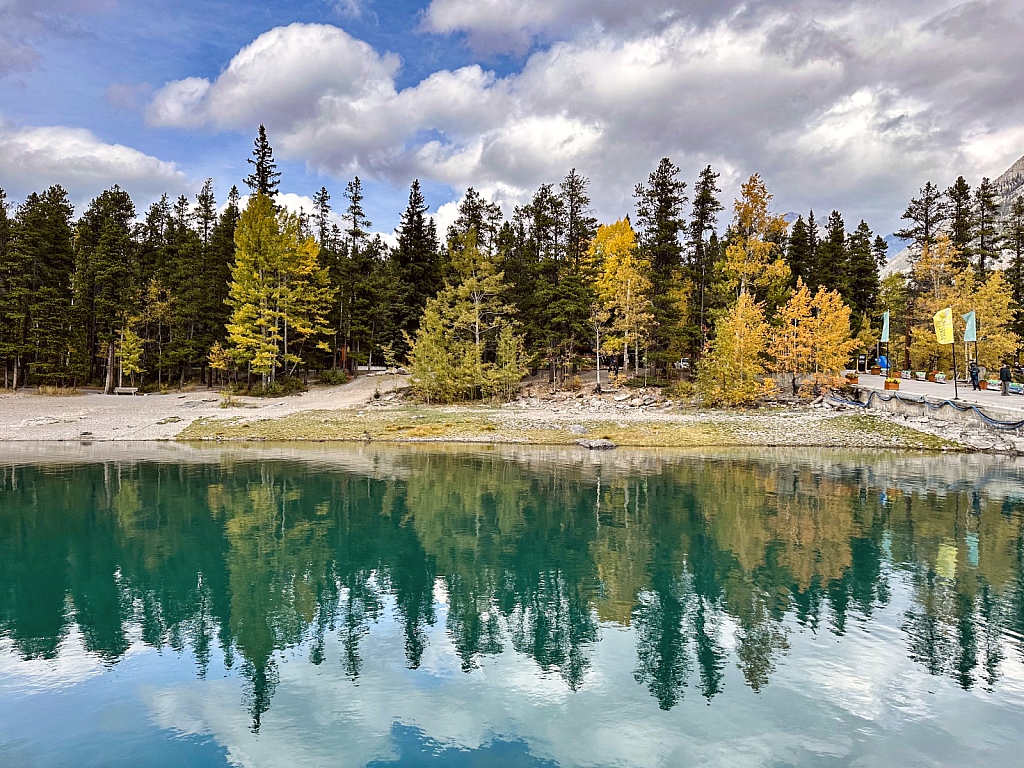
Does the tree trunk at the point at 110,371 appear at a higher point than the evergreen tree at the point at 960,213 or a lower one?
lower

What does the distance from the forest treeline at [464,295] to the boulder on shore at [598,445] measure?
13.5 m

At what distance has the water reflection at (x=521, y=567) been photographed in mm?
11117

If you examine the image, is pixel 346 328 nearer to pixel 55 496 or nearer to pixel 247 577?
pixel 55 496

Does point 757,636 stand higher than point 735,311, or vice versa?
point 735,311

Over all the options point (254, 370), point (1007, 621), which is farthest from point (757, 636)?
point (254, 370)

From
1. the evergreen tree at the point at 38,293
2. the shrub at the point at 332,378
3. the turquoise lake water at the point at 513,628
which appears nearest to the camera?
the turquoise lake water at the point at 513,628

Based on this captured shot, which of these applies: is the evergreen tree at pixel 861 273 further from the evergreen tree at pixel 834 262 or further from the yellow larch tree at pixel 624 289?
the yellow larch tree at pixel 624 289

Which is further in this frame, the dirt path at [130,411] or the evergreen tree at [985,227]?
the evergreen tree at [985,227]

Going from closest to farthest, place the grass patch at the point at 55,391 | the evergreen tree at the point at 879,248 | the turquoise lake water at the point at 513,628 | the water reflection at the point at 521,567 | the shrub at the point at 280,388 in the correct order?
the turquoise lake water at the point at 513,628, the water reflection at the point at 521,567, the grass patch at the point at 55,391, the shrub at the point at 280,388, the evergreen tree at the point at 879,248

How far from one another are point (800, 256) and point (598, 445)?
4361 centimetres

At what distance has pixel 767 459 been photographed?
107 feet

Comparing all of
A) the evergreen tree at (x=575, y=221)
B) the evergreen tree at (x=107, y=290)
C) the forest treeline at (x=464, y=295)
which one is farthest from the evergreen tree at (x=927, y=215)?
the evergreen tree at (x=107, y=290)

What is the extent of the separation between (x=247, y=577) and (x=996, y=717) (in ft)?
48.6

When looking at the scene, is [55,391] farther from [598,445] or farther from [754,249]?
[754,249]
